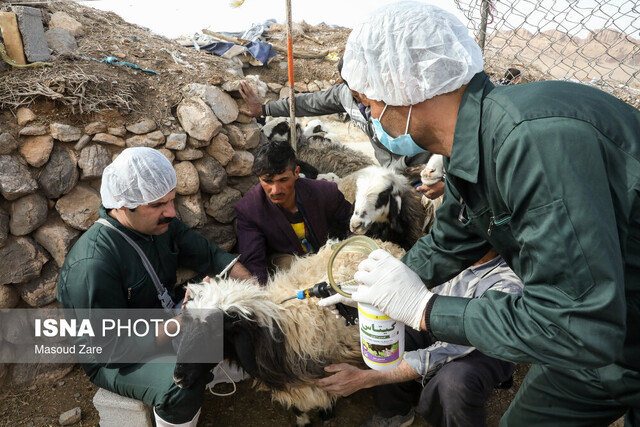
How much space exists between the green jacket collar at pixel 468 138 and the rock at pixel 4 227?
3416mm

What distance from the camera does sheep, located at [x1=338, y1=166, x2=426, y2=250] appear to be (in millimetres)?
3771

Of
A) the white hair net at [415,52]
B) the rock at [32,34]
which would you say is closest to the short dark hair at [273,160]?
the white hair net at [415,52]

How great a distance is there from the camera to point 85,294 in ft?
8.40

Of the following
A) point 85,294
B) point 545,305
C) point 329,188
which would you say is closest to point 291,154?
point 329,188

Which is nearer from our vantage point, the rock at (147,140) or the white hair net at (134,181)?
the white hair net at (134,181)

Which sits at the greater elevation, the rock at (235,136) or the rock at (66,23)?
the rock at (66,23)

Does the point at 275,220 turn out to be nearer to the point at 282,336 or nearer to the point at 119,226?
the point at 282,336

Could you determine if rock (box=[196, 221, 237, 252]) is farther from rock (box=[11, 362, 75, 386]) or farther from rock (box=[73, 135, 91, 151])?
rock (box=[11, 362, 75, 386])

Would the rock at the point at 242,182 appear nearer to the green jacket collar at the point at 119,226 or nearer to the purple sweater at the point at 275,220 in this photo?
the purple sweater at the point at 275,220

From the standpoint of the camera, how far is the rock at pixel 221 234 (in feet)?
13.6

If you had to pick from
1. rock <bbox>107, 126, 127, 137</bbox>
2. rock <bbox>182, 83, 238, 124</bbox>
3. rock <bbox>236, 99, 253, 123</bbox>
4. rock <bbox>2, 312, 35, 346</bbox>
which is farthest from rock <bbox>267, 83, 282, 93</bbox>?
rock <bbox>2, 312, 35, 346</bbox>

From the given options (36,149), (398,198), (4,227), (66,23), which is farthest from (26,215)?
(398,198)

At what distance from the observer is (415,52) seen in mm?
1583

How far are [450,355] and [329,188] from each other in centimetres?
193
